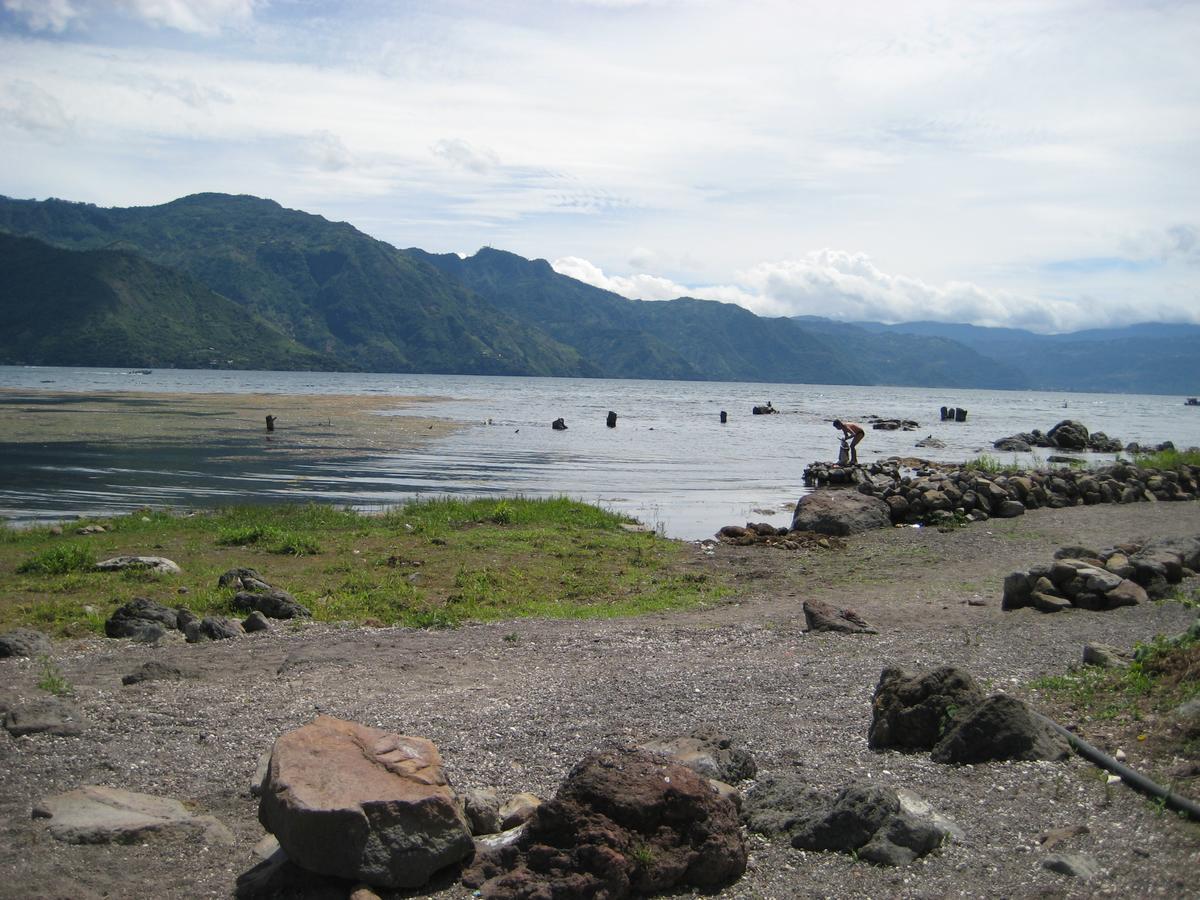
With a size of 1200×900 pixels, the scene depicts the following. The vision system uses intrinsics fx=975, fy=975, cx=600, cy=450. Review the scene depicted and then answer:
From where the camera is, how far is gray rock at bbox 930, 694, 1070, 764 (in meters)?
7.82

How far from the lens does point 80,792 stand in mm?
7203

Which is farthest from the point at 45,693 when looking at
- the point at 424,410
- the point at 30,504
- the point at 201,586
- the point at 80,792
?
the point at 424,410

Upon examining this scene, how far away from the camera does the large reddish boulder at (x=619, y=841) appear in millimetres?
5875

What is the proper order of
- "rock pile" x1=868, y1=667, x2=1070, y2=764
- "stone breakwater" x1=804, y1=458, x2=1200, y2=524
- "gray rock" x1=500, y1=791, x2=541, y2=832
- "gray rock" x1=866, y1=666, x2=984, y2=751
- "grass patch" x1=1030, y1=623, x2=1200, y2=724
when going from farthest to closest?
"stone breakwater" x1=804, y1=458, x2=1200, y2=524 < "grass patch" x1=1030, y1=623, x2=1200, y2=724 < "gray rock" x1=866, y1=666, x2=984, y2=751 < "rock pile" x1=868, y1=667, x2=1070, y2=764 < "gray rock" x1=500, y1=791, x2=541, y2=832

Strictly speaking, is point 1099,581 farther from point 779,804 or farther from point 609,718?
point 779,804

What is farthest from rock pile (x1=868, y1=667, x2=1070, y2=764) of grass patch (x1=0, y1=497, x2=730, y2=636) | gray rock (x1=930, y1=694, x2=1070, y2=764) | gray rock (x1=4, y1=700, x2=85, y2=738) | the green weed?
the green weed

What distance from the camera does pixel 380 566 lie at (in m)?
17.9

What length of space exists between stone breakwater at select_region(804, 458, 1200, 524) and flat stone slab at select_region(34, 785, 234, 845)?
2219cm

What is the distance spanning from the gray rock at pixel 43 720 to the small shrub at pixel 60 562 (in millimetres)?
8335

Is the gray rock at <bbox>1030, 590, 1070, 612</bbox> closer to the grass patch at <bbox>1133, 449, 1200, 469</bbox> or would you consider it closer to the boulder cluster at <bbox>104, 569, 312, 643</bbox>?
the boulder cluster at <bbox>104, 569, 312, 643</bbox>

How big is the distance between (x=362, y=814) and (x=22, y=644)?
741 centimetres

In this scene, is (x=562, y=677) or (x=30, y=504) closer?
(x=562, y=677)

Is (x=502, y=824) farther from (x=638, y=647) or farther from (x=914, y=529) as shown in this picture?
(x=914, y=529)

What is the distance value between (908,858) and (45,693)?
26.6 ft
